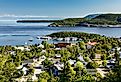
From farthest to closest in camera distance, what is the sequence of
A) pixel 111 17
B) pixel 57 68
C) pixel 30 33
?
1. pixel 111 17
2. pixel 30 33
3. pixel 57 68

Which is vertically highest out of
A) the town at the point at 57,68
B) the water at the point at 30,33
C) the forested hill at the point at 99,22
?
the town at the point at 57,68

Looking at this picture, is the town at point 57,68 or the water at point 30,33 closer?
the town at point 57,68

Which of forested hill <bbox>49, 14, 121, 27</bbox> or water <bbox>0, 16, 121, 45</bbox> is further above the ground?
water <bbox>0, 16, 121, 45</bbox>

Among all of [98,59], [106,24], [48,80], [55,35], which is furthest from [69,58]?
[106,24]

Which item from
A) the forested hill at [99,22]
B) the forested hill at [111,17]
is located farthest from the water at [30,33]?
the forested hill at [111,17]

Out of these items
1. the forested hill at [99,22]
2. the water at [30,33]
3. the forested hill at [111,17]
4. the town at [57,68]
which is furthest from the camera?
the forested hill at [111,17]

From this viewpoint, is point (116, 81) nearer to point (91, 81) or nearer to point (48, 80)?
point (91, 81)

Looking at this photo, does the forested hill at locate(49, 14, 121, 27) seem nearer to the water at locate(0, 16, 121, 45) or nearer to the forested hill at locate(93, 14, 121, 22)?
the forested hill at locate(93, 14, 121, 22)

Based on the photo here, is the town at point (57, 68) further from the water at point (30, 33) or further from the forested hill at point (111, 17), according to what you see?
the forested hill at point (111, 17)

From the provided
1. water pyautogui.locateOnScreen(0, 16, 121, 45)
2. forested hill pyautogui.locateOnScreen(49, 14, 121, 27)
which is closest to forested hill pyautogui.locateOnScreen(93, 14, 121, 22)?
forested hill pyautogui.locateOnScreen(49, 14, 121, 27)

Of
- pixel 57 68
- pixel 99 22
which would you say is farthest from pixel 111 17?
pixel 57 68

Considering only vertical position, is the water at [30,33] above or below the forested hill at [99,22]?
above

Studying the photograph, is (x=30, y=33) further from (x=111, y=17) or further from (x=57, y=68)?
(x=111, y=17)
